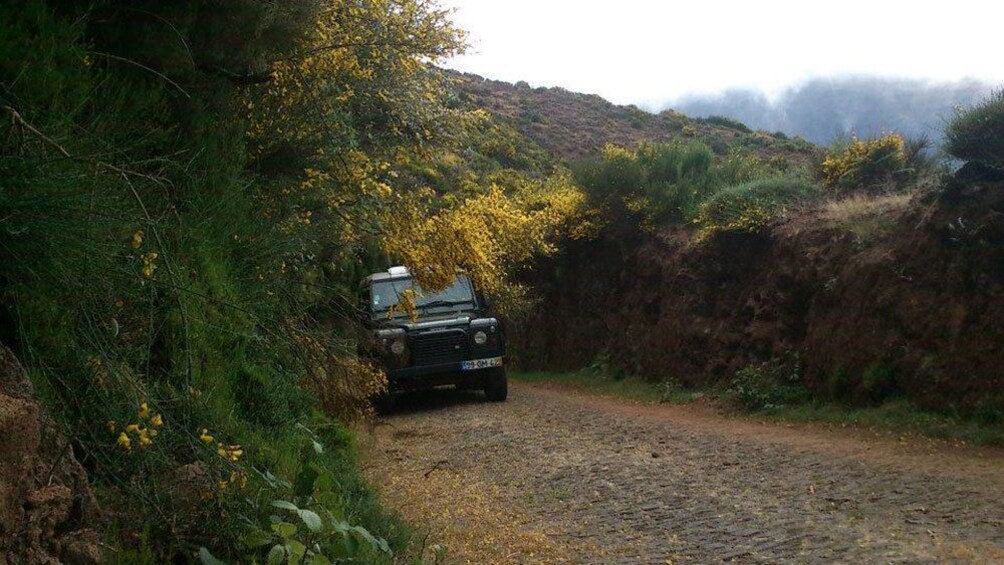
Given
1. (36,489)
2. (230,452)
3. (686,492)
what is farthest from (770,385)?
(36,489)

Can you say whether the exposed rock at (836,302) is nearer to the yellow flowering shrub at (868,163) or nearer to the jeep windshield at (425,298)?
the yellow flowering shrub at (868,163)

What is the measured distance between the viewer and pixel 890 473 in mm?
7520

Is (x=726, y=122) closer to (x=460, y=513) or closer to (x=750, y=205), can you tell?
(x=750, y=205)

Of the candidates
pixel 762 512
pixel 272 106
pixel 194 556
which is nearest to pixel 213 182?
pixel 272 106

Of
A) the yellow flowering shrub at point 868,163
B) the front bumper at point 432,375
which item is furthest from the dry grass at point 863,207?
the front bumper at point 432,375

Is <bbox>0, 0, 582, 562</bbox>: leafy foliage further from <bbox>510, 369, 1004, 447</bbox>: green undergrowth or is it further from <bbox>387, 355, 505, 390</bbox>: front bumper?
<bbox>510, 369, 1004, 447</bbox>: green undergrowth

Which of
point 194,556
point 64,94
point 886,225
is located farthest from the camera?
point 886,225

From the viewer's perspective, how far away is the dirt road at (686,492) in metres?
5.57

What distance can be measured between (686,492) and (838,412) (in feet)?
16.4

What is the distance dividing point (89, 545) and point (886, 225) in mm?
11730

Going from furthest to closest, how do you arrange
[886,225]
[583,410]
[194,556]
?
[583,410], [886,225], [194,556]

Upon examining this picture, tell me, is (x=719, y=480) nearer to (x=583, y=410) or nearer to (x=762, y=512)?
(x=762, y=512)

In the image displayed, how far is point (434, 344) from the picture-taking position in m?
13.8

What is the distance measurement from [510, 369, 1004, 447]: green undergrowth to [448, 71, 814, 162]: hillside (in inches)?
777
